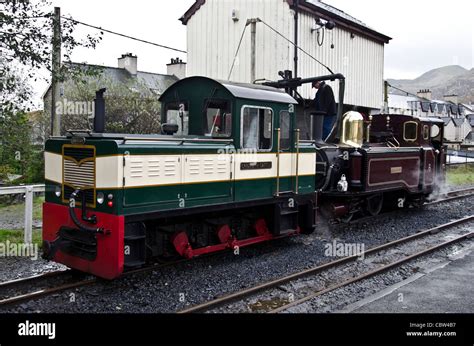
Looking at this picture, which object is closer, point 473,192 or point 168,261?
point 168,261

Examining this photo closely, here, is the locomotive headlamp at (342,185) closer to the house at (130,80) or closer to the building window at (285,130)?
the building window at (285,130)

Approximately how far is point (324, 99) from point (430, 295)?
20.2 feet

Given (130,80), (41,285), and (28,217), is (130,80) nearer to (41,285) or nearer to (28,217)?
(28,217)

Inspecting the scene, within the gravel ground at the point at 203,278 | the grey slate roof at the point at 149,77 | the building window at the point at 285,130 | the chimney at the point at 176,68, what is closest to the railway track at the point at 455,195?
the gravel ground at the point at 203,278

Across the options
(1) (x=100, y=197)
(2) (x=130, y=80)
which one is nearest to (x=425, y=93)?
(2) (x=130, y=80)

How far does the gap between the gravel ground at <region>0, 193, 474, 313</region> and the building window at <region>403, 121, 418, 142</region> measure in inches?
156

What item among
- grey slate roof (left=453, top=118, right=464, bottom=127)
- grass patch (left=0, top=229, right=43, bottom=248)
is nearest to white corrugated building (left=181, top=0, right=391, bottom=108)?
grass patch (left=0, top=229, right=43, bottom=248)

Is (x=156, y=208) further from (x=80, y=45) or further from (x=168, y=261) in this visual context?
(x=80, y=45)

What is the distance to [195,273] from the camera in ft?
25.6

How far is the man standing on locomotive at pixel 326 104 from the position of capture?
11.6 meters

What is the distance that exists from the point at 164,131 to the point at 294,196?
9.83 ft

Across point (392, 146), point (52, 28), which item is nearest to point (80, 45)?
point (52, 28)

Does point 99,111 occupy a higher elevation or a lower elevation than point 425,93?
lower

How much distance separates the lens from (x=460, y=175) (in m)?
26.0
